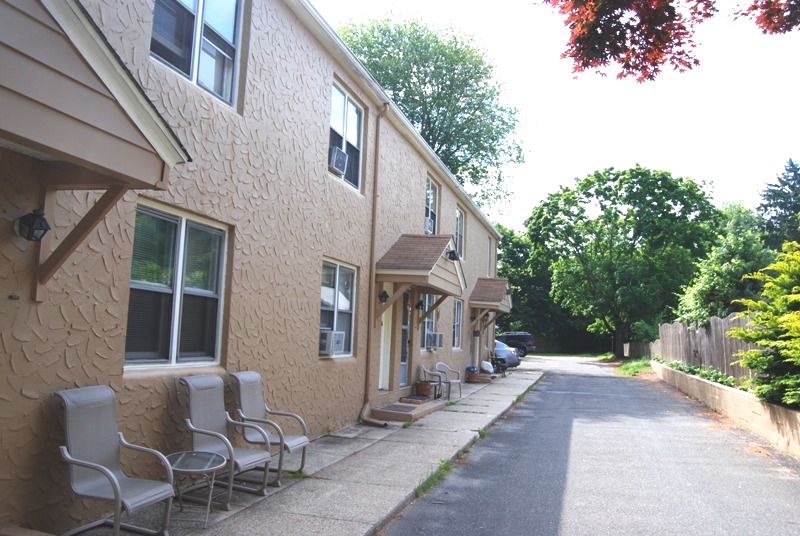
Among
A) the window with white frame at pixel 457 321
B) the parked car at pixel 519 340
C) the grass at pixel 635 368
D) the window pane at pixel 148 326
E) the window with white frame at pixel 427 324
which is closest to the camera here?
the window pane at pixel 148 326

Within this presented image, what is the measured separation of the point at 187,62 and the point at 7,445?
12.8 ft

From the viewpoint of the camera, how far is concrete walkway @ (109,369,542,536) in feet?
17.0

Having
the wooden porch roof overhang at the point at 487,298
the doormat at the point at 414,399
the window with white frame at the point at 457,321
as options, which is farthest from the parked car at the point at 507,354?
the doormat at the point at 414,399

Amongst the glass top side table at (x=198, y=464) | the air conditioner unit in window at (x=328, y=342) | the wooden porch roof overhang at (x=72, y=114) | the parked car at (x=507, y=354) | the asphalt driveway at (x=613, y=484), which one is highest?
the wooden porch roof overhang at (x=72, y=114)

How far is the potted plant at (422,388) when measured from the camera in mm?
13750

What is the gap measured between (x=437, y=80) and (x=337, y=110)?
74.9ft

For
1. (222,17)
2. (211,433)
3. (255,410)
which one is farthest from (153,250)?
(222,17)

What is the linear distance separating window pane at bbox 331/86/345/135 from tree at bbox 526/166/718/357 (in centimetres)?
2689

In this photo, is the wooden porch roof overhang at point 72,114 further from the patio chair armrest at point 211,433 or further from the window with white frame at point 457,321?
the window with white frame at point 457,321

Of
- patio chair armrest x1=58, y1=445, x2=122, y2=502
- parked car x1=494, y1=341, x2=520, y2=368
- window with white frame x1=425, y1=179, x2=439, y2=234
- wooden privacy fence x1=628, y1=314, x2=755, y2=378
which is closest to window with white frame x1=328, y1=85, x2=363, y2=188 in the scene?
window with white frame x1=425, y1=179, x2=439, y2=234

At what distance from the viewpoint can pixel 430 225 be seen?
1603cm

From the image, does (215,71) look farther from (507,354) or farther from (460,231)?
(507,354)

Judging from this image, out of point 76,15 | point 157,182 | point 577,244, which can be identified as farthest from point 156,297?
point 577,244

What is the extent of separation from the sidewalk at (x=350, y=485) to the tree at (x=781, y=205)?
172 ft
